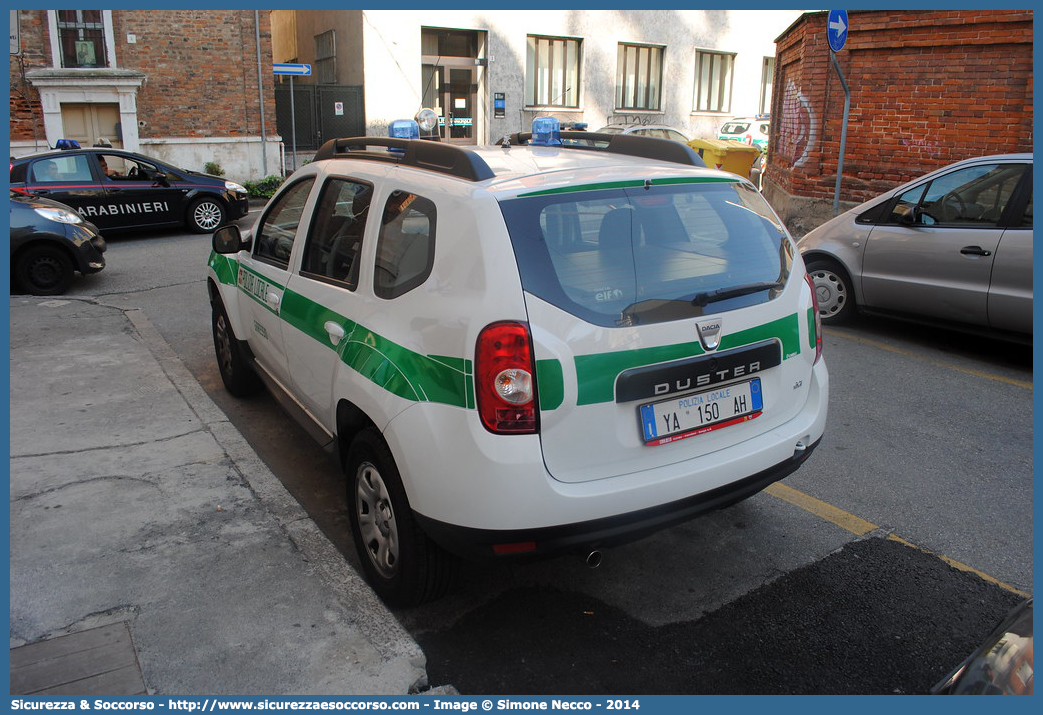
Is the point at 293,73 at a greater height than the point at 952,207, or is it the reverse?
the point at 293,73

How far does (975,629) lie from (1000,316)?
3.97 m

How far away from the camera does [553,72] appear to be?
28.0 meters

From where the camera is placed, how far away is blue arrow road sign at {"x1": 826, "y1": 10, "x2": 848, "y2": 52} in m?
11.1

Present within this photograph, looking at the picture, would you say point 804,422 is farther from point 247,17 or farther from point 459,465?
point 247,17

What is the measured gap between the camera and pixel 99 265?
32.4 feet

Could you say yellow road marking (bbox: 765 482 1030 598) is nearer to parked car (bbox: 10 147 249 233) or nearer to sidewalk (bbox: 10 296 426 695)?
sidewalk (bbox: 10 296 426 695)

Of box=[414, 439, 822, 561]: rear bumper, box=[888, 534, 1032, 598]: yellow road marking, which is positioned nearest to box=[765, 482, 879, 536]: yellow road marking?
box=[888, 534, 1032, 598]: yellow road marking

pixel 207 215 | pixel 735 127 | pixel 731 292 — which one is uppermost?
pixel 735 127

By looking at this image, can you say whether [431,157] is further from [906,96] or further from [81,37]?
[81,37]

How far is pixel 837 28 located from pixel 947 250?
5.68 metres

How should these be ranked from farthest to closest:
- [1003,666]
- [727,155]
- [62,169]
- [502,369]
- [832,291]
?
[727,155]
[62,169]
[832,291]
[502,369]
[1003,666]

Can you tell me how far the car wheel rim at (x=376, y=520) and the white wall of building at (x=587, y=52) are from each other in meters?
22.9

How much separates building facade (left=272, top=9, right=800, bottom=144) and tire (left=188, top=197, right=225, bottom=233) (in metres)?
11.3

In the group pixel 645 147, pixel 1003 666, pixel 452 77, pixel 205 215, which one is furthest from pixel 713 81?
pixel 1003 666
